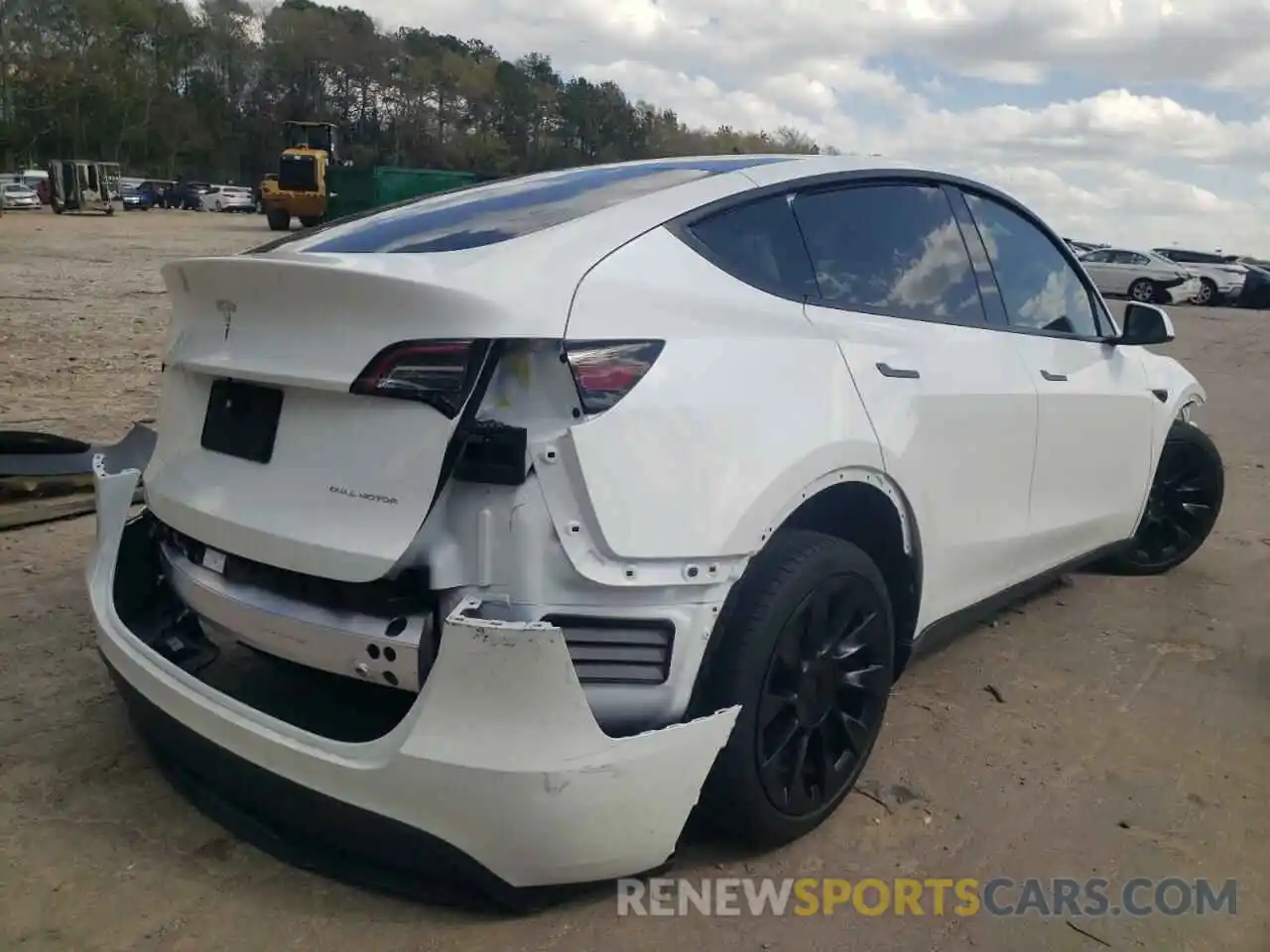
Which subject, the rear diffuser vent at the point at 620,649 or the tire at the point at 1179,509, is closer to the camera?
the rear diffuser vent at the point at 620,649

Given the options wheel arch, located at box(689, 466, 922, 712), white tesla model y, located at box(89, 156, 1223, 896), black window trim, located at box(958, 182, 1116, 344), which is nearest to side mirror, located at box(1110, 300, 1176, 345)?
black window trim, located at box(958, 182, 1116, 344)

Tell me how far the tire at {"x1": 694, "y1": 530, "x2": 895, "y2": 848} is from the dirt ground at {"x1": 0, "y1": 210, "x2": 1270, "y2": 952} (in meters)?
0.16

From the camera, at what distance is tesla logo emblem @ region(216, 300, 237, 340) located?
102 inches

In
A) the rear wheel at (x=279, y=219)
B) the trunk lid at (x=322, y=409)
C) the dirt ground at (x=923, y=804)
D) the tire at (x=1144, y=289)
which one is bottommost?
the rear wheel at (x=279, y=219)

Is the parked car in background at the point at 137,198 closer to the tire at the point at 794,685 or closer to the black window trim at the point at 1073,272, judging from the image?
the black window trim at the point at 1073,272

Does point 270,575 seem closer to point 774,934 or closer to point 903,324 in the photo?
point 774,934

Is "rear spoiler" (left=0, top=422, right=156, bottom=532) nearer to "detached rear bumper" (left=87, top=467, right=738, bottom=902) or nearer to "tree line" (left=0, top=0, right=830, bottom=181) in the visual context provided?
"detached rear bumper" (left=87, top=467, right=738, bottom=902)

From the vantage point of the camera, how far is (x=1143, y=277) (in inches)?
1195

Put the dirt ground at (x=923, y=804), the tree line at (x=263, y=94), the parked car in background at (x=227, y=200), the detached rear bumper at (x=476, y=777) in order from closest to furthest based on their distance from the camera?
the detached rear bumper at (x=476, y=777), the dirt ground at (x=923, y=804), the parked car in background at (x=227, y=200), the tree line at (x=263, y=94)

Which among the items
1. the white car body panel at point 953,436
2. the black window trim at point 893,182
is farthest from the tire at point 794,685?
the black window trim at point 893,182

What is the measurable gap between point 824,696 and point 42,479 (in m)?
4.40

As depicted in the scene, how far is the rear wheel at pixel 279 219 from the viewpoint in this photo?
34812 millimetres

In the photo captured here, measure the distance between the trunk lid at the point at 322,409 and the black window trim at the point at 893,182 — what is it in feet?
1.82

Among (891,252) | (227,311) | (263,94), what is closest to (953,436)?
(891,252)
